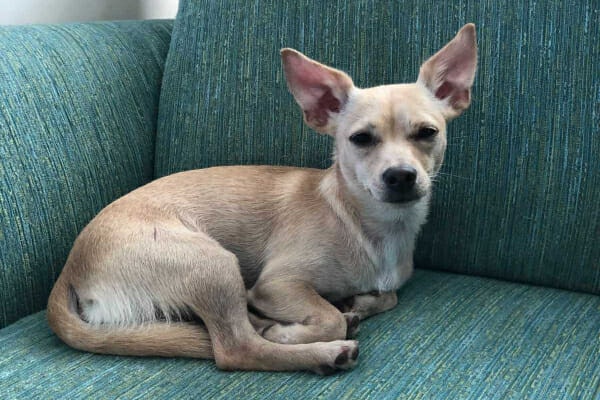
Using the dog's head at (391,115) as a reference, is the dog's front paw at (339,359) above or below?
below

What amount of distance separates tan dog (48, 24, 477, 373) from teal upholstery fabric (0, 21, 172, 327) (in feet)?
0.49

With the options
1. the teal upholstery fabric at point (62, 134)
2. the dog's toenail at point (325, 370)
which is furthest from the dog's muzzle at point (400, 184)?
Answer: the teal upholstery fabric at point (62, 134)

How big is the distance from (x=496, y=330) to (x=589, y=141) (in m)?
0.55

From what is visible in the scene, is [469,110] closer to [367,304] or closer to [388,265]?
[388,265]

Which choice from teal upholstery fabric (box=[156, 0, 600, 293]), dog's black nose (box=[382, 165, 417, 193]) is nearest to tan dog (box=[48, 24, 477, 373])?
dog's black nose (box=[382, 165, 417, 193])

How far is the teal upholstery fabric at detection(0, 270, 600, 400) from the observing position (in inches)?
45.3

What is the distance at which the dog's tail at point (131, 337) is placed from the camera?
1.29 m

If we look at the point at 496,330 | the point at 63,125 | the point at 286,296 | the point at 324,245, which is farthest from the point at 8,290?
the point at 496,330

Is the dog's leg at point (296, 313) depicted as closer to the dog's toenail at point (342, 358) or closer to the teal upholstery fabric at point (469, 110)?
the dog's toenail at point (342, 358)

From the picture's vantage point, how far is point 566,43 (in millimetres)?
→ 1524

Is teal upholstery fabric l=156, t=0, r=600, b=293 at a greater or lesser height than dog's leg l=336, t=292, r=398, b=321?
greater

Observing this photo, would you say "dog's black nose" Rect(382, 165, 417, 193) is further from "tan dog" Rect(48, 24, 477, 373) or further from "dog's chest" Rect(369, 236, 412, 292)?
"dog's chest" Rect(369, 236, 412, 292)

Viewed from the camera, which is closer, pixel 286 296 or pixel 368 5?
pixel 286 296

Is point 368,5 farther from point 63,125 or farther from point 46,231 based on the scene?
point 46,231
